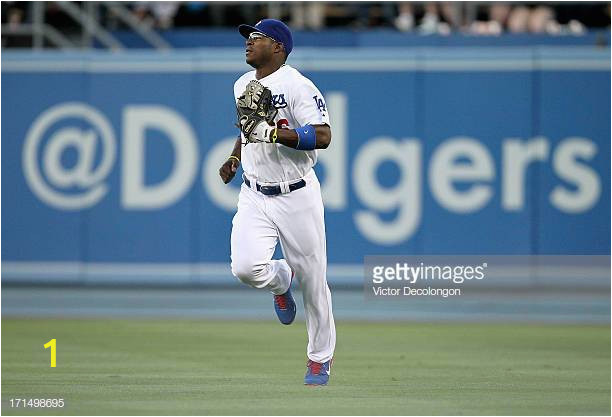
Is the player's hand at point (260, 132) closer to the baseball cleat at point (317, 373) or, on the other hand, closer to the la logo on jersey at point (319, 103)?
the la logo on jersey at point (319, 103)

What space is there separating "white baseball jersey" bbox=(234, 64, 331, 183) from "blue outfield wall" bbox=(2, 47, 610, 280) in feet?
24.7

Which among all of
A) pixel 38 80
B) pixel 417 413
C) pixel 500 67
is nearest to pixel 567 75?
pixel 500 67

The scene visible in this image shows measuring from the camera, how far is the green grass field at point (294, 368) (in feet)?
23.4

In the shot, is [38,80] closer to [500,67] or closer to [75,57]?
[75,57]

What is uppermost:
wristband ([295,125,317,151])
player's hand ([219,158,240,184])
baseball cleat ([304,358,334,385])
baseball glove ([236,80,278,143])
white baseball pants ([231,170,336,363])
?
baseball glove ([236,80,278,143])

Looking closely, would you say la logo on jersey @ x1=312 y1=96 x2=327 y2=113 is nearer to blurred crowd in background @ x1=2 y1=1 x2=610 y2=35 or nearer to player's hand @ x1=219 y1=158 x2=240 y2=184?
player's hand @ x1=219 y1=158 x2=240 y2=184

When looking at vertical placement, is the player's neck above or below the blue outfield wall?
above

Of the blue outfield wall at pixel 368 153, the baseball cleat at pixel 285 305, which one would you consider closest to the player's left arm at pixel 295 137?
the baseball cleat at pixel 285 305

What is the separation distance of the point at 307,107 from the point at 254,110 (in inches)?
13.4

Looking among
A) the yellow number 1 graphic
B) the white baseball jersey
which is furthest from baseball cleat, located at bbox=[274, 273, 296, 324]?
the yellow number 1 graphic

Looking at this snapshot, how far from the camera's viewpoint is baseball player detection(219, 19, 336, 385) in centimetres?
775

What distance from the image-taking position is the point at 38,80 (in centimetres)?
1592

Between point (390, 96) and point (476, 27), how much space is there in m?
2.06

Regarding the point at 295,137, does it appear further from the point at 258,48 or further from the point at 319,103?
the point at 258,48
